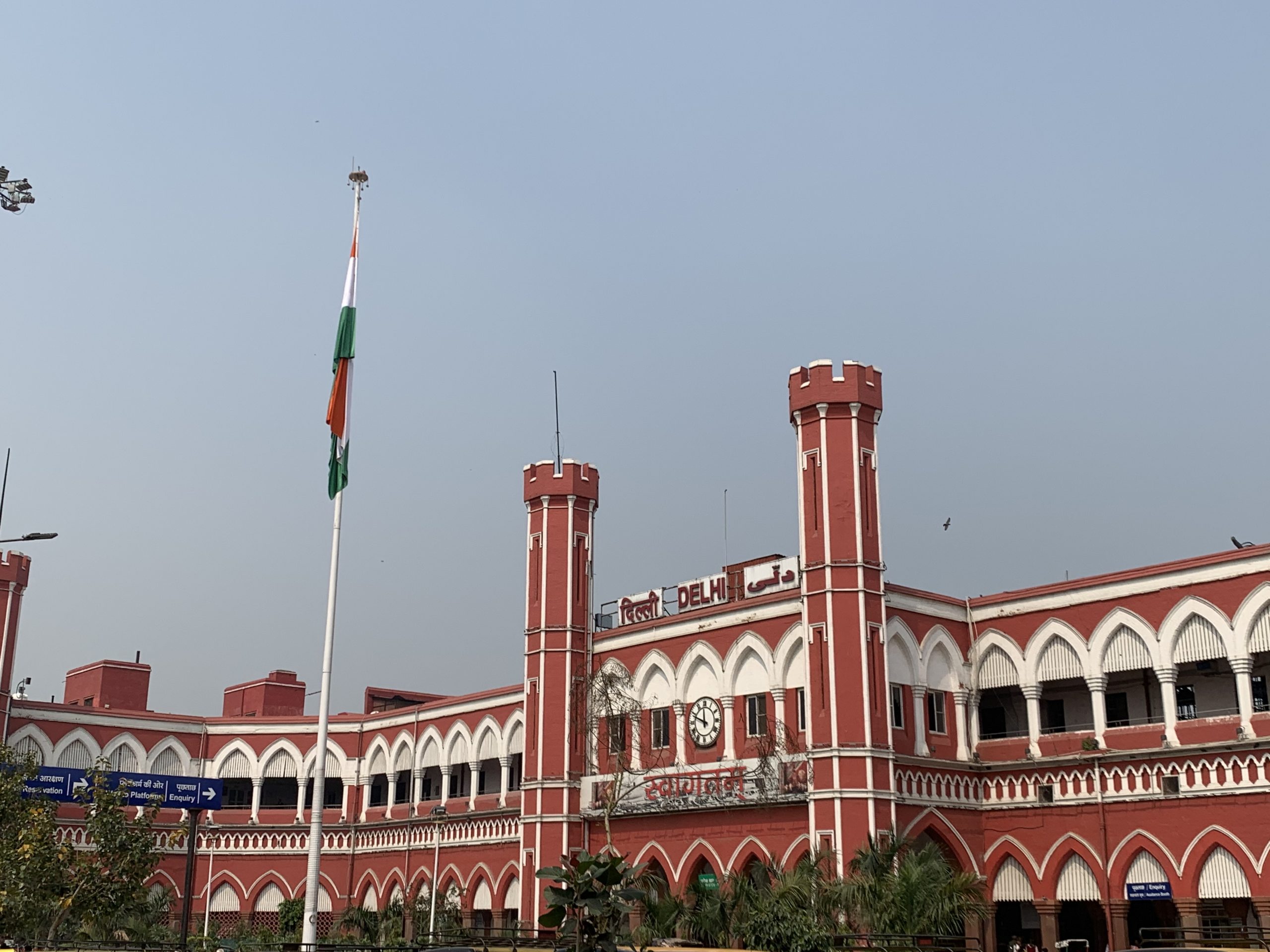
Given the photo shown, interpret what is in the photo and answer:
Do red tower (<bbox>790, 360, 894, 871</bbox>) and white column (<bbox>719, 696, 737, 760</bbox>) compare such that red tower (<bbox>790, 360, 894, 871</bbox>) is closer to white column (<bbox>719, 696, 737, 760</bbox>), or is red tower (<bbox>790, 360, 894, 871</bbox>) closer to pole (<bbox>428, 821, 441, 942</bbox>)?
white column (<bbox>719, 696, 737, 760</bbox>)

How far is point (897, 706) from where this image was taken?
123 ft

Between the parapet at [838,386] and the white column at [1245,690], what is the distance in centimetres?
1158

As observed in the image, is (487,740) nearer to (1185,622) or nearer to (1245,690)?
(1185,622)

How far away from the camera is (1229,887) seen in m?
33.0

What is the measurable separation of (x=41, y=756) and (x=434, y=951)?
3989 cm

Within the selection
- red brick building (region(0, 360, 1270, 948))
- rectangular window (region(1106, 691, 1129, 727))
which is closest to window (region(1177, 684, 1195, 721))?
red brick building (region(0, 360, 1270, 948))

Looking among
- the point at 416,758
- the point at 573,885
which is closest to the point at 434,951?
the point at 573,885

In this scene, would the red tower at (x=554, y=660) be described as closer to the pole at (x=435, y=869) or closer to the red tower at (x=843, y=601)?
the pole at (x=435, y=869)

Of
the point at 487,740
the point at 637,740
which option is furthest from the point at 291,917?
the point at 637,740

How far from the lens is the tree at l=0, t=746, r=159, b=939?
28.0 meters

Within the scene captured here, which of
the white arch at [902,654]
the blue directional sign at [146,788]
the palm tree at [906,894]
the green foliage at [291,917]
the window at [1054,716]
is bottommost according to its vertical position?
the green foliage at [291,917]

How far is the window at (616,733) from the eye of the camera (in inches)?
1716

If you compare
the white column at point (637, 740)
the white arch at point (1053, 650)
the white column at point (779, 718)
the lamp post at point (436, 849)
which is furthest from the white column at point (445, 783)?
the white arch at point (1053, 650)

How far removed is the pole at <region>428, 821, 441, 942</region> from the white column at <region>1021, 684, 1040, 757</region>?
2224cm
